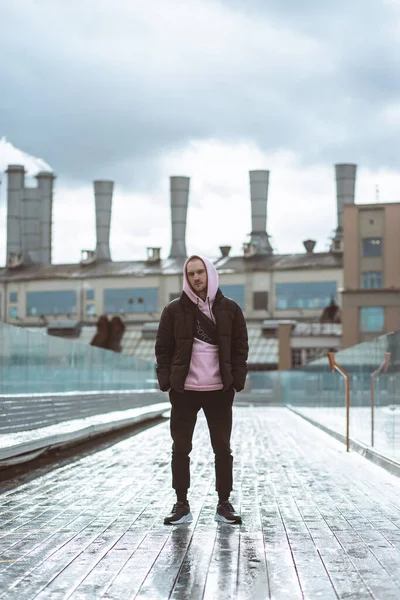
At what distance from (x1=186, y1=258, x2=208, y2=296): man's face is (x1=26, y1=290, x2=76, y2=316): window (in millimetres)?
99731

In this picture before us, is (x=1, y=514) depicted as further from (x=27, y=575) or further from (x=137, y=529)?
(x=27, y=575)

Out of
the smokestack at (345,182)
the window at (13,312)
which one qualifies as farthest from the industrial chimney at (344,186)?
the window at (13,312)

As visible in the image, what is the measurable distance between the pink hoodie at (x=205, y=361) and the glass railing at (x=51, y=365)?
19.8 feet

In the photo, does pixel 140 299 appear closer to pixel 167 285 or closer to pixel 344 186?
pixel 167 285

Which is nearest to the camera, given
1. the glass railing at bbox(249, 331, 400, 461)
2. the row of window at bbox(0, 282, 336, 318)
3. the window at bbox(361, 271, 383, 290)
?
the glass railing at bbox(249, 331, 400, 461)

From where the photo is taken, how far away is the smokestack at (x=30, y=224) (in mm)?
108625

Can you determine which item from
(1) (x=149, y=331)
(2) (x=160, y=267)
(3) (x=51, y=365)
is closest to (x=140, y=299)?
(2) (x=160, y=267)

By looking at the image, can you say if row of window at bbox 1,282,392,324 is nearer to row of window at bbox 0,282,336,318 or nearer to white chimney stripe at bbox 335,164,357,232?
row of window at bbox 0,282,336,318

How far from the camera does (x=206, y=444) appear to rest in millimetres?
20297

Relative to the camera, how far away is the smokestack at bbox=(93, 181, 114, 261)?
107000 millimetres

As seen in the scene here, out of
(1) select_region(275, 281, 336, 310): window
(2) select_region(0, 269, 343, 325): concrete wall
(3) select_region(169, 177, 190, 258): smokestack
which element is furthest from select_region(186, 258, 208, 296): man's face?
(3) select_region(169, 177, 190, 258): smokestack

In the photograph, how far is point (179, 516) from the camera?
8961mm

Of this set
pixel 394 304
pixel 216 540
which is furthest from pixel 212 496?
pixel 394 304

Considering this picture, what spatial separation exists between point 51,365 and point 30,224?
91.4 metres
